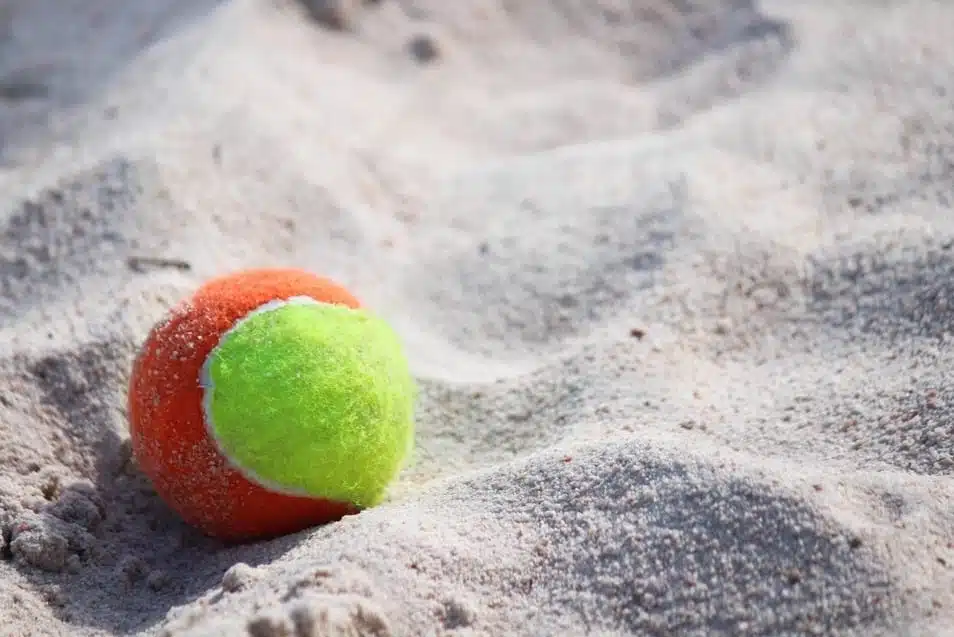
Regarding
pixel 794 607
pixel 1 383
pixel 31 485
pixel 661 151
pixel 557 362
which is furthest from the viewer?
pixel 661 151

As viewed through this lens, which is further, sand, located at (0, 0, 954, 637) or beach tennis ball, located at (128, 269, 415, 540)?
beach tennis ball, located at (128, 269, 415, 540)

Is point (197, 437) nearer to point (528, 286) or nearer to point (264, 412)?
point (264, 412)

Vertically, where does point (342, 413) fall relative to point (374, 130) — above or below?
above

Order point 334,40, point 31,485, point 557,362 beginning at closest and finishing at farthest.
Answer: point 31,485
point 557,362
point 334,40

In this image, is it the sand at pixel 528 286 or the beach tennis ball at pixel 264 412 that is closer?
the sand at pixel 528 286

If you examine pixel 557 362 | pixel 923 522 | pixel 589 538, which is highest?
pixel 923 522

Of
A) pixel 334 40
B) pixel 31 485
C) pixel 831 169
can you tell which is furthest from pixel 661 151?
pixel 31 485

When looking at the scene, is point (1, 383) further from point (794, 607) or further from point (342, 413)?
point (794, 607)
